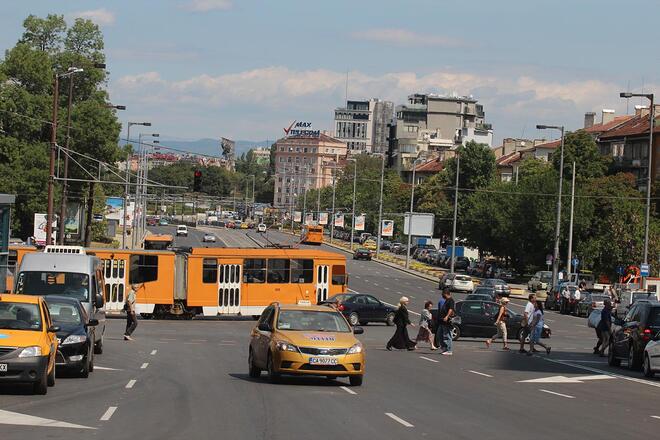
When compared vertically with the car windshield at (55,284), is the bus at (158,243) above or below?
below

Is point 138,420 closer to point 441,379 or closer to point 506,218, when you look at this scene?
point 441,379

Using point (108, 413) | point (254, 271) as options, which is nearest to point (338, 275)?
point (254, 271)

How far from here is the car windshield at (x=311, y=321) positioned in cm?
2248

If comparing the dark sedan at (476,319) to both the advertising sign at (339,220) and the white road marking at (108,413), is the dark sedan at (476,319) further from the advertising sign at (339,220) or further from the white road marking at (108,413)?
the advertising sign at (339,220)

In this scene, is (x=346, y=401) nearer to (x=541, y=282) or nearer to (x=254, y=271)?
(x=254, y=271)

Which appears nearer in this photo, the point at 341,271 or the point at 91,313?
the point at 91,313

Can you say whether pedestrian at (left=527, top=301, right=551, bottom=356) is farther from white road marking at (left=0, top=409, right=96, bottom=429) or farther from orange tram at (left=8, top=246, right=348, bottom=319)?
white road marking at (left=0, top=409, right=96, bottom=429)

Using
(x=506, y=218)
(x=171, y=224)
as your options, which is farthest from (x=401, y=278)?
(x=171, y=224)

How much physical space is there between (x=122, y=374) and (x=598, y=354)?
17.7 metres

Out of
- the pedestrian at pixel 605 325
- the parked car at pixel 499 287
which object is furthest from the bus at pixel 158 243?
the pedestrian at pixel 605 325

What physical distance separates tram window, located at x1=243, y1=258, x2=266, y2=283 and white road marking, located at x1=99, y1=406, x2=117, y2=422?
1343 inches

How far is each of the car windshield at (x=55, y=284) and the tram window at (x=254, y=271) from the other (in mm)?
22768

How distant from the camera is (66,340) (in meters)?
22.0

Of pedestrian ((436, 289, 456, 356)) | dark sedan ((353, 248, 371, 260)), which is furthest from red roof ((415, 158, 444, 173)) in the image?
pedestrian ((436, 289, 456, 356))
